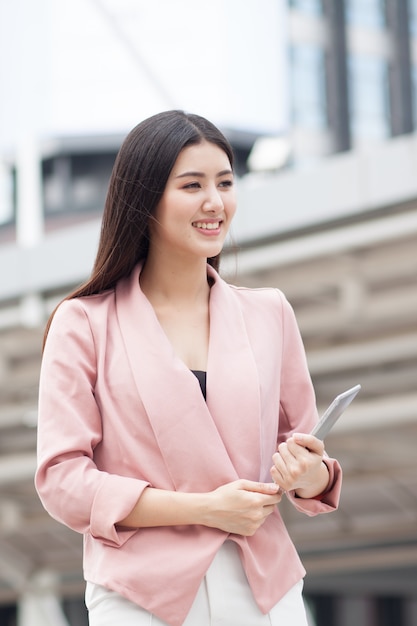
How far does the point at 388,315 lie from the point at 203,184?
8350 millimetres

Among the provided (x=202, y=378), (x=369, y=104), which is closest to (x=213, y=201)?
(x=202, y=378)

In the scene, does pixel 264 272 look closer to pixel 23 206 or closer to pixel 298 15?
pixel 23 206

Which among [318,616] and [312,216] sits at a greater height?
[312,216]

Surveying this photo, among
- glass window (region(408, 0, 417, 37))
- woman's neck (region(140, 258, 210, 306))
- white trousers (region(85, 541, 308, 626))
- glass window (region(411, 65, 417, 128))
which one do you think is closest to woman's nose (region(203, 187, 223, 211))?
woman's neck (region(140, 258, 210, 306))

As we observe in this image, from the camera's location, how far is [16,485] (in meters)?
14.6

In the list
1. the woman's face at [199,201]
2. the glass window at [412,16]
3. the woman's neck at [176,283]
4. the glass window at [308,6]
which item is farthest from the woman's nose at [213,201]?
the glass window at [308,6]

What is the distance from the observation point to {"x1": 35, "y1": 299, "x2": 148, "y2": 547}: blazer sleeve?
1747mm

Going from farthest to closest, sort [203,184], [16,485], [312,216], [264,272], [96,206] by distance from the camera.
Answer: [96,206] → [16,485] → [264,272] → [312,216] → [203,184]

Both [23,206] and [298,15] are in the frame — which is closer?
[23,206]

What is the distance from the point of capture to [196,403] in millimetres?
1823

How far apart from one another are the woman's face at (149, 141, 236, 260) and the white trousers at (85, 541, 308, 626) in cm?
54

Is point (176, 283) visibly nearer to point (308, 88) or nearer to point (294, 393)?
point (294, 393)

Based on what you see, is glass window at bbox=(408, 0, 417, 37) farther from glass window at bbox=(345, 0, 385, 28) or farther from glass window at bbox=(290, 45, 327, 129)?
glass window at bbox=(290, 45, 327, 129)

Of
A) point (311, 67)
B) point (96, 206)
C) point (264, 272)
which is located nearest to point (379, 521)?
point (264, 272)
